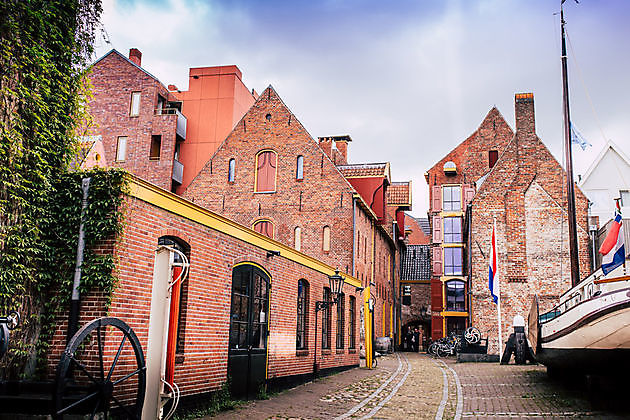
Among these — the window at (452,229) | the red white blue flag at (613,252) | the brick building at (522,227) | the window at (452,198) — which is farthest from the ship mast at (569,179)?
the window at (452,198)

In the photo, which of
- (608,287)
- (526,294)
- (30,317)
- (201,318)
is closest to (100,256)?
(30,317)

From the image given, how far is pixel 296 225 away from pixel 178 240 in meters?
16.3

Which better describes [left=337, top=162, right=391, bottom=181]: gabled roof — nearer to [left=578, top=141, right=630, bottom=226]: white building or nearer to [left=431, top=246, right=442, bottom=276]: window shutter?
[left=431, top=246, right=442, bottom=276]: window shutter

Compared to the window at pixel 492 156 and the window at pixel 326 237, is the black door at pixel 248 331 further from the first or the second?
the window at pixel 492 156

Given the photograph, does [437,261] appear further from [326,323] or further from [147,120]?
[326,323]

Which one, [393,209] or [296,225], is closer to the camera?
[296,225]

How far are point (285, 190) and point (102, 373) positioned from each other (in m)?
19.1

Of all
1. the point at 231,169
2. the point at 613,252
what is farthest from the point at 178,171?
the point at 613,252

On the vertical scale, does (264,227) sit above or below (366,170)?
below

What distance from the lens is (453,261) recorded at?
36.3 m

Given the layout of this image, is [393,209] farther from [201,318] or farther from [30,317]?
[30,317]

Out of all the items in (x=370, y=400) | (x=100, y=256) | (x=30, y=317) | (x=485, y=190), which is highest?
(x=485, y=190)

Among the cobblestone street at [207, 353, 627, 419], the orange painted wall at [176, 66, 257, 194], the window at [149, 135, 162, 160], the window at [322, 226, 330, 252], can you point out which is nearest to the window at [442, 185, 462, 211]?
the orange painted wall at [176, 66, 257, 194]

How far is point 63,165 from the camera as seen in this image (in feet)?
26.3
